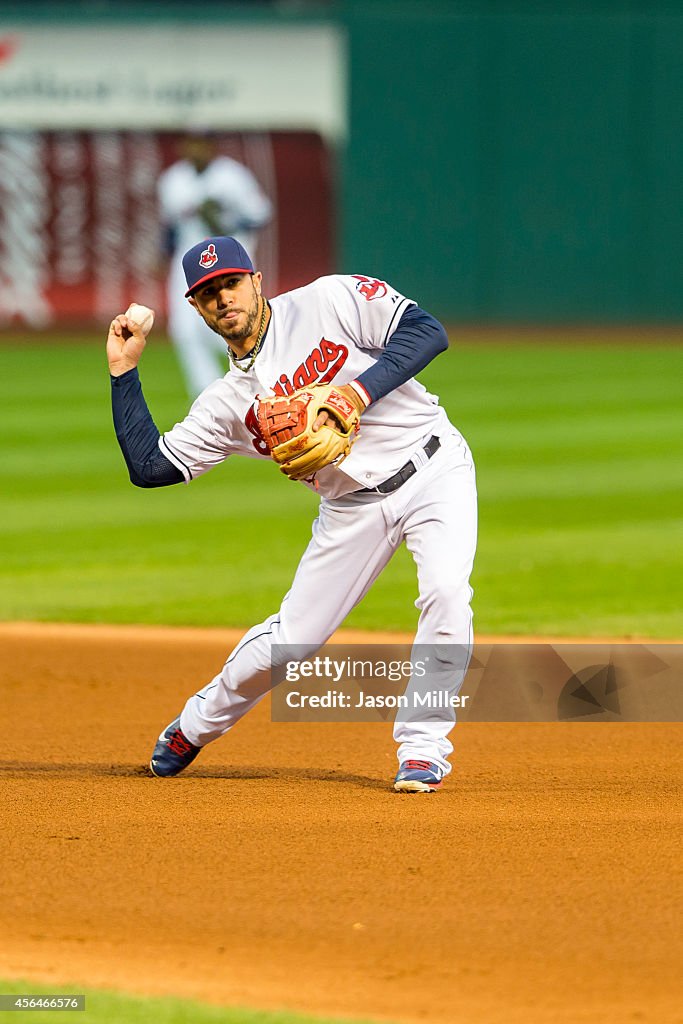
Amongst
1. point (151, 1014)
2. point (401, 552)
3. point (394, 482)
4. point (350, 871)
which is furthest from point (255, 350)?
point (401, 552)

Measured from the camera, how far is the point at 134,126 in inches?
1078

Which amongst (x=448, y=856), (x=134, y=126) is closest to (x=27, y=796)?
(x=448, y=856)

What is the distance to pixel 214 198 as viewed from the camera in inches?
646

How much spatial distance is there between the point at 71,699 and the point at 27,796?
1.54 m

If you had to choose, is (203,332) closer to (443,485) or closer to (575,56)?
(443,485)

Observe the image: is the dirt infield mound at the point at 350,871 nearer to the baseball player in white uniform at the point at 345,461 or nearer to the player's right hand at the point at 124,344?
the baseball player in white uniform at the point at 345,461

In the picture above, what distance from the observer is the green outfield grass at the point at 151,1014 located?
11.1ft

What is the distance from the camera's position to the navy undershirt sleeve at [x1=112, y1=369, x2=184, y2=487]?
5.16 meters

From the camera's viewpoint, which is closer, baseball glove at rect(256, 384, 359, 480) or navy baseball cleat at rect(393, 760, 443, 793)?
baseball glove at rect(256, 384, 359, 480)

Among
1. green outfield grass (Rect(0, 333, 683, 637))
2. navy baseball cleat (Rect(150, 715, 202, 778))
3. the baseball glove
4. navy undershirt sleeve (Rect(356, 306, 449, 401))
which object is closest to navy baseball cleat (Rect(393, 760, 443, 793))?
navy baseball cleat (Rect(150, 715, 202, 778))

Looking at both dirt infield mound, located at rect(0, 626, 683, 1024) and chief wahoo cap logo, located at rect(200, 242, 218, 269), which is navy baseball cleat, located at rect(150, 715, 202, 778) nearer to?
dirt infield mound, located at rect(0, 626, 683, 1024)

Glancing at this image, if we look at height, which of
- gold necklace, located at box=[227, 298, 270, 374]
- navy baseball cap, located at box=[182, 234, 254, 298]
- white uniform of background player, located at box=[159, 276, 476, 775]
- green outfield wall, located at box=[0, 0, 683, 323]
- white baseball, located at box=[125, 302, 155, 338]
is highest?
navy baseball cap, located at box=[182, 234, 254, 298]

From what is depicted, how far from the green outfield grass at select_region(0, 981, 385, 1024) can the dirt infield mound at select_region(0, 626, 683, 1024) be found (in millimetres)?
79

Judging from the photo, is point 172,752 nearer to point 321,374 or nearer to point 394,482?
point 394,482
